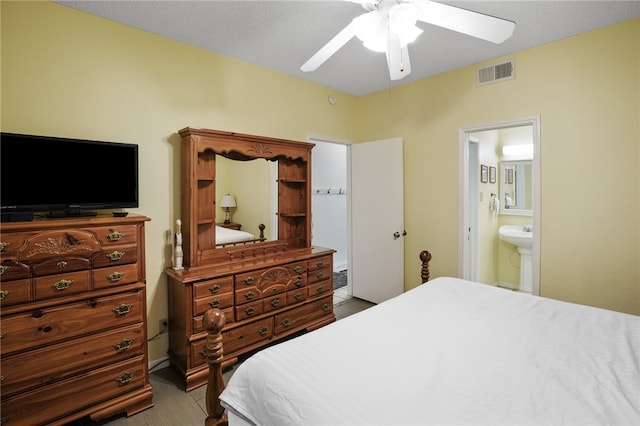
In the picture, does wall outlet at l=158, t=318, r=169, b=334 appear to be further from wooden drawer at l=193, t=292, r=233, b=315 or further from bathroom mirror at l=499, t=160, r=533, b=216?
bathroom mirror at l=499, t=160, r=533, b=216

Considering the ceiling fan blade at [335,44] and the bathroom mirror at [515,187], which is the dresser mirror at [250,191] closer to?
the ceiling fan blade at [335,44]

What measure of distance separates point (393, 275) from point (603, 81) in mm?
2586

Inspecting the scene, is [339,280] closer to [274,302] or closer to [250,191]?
[274,302]

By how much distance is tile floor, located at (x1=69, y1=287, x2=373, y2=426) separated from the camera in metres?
2.03

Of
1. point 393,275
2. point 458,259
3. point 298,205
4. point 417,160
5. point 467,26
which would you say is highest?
point 467,26

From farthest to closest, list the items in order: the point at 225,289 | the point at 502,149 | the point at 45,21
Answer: the point at 502,149
the point at 225,289
the point at 45,21

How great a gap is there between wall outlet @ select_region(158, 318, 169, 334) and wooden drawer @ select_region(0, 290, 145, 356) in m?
0.59

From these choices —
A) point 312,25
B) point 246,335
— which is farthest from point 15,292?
point 312,25

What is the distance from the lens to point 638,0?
2178mm

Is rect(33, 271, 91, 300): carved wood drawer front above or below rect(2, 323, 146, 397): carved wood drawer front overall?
above

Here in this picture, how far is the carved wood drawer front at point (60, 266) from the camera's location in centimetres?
179

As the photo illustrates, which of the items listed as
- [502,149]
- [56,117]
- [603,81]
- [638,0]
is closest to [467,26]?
[638,0]

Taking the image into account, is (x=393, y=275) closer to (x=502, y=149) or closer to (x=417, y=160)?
(x=417, y=160)

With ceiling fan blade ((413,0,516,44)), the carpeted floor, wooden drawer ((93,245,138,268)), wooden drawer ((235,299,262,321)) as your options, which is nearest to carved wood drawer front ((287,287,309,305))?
wooden drawer ((235,299,262,321))
